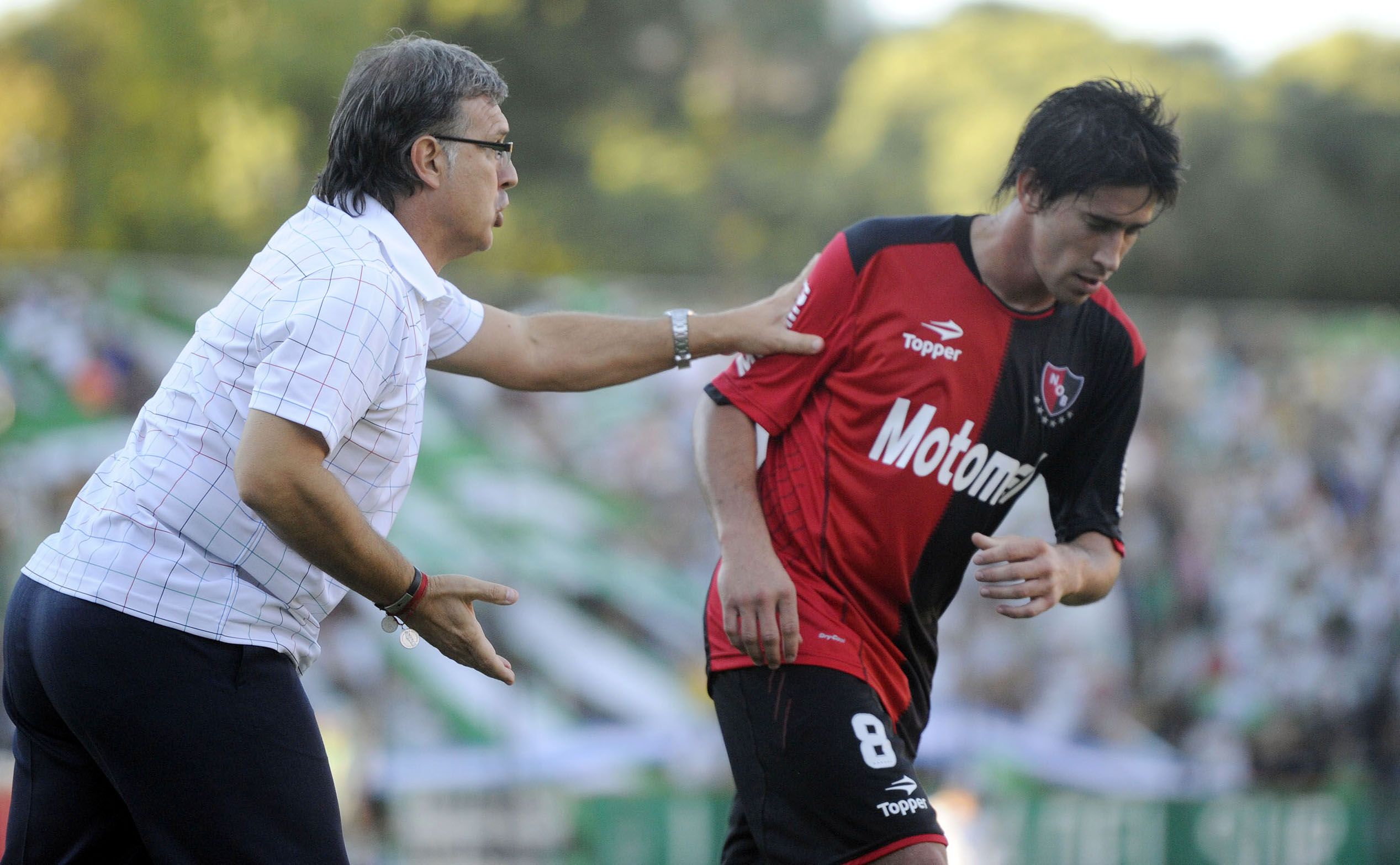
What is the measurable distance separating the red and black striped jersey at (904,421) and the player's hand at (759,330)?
4cm

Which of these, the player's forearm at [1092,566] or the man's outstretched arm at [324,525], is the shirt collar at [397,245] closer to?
the man's outstretched arm at [324,525]

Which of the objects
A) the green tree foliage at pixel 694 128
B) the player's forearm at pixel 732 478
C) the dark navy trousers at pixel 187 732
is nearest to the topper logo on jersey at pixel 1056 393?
the player's forearm at pixel 732 478

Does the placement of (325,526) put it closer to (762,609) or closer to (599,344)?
(762,609)

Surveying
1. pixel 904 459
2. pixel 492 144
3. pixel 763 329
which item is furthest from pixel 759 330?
pixel 492 144

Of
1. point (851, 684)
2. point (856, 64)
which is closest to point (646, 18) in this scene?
point (856, 64)

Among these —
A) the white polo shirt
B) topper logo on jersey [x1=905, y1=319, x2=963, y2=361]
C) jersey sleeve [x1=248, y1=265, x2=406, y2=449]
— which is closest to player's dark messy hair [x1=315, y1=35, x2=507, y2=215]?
the white polo shirt

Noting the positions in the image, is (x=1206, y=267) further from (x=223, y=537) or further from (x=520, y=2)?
(x=223, y=537)

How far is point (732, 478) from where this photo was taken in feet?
11.1

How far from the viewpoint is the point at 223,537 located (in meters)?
2.61

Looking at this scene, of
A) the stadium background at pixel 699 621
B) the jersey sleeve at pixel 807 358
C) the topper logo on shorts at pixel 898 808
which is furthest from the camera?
the stadium background at pixel 699 621

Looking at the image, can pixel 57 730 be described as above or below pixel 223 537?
below

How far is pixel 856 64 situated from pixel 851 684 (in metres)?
27.8

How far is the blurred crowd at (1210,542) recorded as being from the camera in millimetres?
7824

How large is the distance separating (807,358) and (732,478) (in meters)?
0.37
